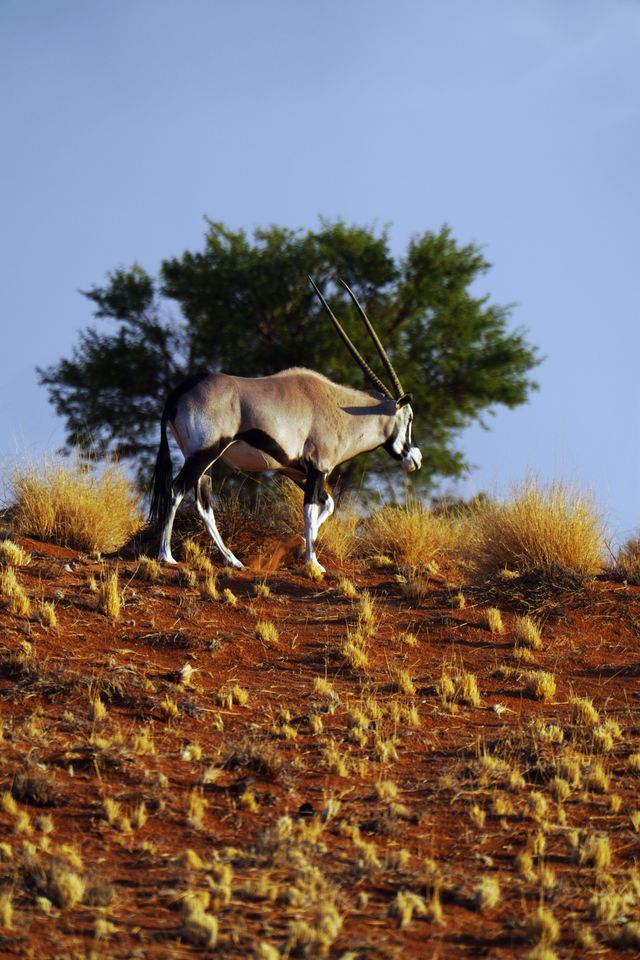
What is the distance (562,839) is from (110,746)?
9.51 ft

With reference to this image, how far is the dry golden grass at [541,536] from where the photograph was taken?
13.0 metres

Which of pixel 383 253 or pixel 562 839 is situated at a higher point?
pixel 383 253

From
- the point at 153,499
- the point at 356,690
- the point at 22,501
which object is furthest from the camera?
the point at 22,501

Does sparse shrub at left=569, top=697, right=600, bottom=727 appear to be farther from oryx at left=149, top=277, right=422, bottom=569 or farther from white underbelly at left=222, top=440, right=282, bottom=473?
white underbelly at left=222, top=440, right=282, bottom=473

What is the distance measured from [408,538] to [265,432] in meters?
2.66

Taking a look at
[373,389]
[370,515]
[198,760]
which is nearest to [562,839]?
[198,760]

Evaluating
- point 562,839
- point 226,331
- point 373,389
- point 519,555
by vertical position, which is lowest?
point 562,839

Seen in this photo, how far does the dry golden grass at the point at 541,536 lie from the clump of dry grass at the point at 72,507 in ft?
13.6

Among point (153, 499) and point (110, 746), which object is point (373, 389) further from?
point (110, 746)

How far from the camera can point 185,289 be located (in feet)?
77.0

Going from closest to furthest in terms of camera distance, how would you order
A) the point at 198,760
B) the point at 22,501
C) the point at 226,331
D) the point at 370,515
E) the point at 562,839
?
the point at 562,839 < the point at 198,760 < the point at 22,501 < the point at 370,515 < the point at 226,331

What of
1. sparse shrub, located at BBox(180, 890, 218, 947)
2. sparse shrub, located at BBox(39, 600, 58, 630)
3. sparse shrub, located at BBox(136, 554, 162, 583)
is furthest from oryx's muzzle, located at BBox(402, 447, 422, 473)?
sparse shrub, located at BBox(180, 890, 218, 947)

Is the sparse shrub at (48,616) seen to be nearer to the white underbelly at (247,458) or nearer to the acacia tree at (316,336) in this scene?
the white underbelly at (247,458)

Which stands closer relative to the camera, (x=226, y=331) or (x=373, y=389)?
(x=373, y=389)
